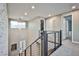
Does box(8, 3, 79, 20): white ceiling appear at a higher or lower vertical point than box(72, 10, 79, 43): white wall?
higher

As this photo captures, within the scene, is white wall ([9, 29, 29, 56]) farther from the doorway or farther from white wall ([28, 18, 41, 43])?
the doorway

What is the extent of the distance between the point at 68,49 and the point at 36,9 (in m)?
1.02

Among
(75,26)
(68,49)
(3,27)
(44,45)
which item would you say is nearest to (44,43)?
(44,45)

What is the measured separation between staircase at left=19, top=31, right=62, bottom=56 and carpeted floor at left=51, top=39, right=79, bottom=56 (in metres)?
0.08

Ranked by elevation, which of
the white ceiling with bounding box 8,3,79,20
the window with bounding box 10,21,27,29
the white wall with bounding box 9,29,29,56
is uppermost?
the white ceiling with bounding box 8,3,79,20

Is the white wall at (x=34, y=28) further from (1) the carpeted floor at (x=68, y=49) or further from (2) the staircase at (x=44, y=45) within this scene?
(1) the carpeted floor at (x=68, y=49)

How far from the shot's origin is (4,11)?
1.93 m

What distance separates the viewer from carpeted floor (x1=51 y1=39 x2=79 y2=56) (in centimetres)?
193

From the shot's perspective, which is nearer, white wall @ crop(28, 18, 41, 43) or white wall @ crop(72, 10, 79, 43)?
white wall @ crop(72, 10, 79, 43)

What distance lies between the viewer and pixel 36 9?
1983 millimetres

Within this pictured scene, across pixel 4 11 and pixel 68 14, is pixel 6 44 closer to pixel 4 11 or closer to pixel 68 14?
pixel 4 11

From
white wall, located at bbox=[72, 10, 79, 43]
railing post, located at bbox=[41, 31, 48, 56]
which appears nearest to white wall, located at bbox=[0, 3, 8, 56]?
railing post, located at bbox=[41, 31, 48, 56]

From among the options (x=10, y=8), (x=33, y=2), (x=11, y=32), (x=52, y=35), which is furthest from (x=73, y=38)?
(x=10, y=8)

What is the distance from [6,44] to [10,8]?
715 millimetres
